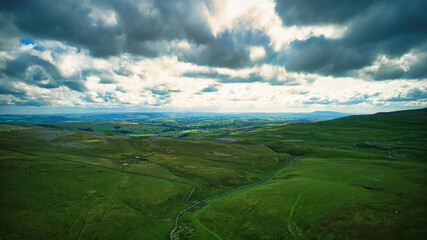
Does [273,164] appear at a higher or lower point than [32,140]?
lower

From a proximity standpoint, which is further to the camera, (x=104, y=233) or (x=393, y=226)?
(x=104, y=233)

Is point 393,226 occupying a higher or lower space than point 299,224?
higher

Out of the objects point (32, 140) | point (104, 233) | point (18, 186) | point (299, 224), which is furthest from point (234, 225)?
point (32, 140)

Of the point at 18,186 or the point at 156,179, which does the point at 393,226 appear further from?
the point at 18,186

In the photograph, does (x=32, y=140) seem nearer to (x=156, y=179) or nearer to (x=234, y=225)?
(x=156, y=179)

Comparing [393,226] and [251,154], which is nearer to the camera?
[393,226]

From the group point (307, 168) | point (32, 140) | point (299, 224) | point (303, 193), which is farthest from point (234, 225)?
point (32, 140)

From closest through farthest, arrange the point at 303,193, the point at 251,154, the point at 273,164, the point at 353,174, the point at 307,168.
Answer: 1. the point at 303,193
2. the point at 353,174
3. the point at 307,168
4. the point at 273,164
5. the point at 251,154

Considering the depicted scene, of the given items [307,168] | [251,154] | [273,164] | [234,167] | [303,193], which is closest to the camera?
[303,193]

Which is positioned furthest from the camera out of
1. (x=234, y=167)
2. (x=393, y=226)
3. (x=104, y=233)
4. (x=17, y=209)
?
(x=234, y=167)
